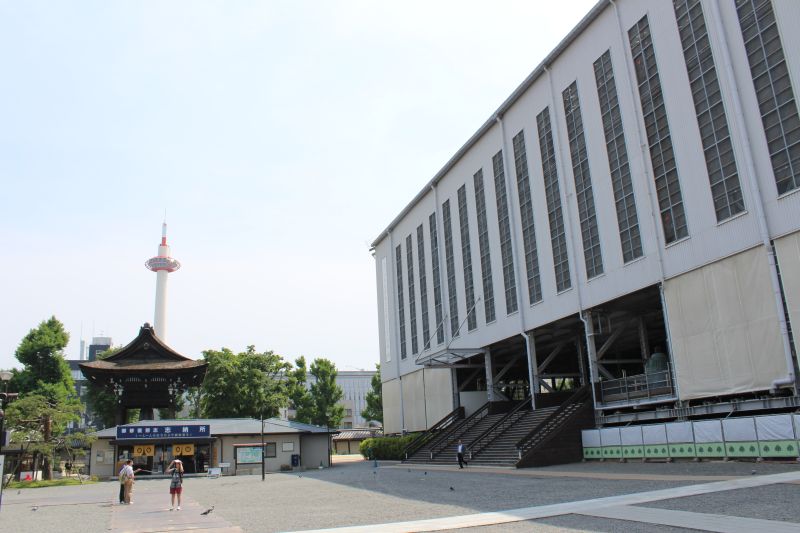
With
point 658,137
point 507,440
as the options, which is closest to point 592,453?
point 507,440

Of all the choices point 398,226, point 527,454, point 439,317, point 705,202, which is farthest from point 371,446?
point 705,202

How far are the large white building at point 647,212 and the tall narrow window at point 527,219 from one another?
125 mm

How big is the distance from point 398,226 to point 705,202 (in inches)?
1567

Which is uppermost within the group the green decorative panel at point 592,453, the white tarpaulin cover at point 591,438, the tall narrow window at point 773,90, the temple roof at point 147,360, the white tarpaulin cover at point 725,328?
the tall narrow window at point 773,90

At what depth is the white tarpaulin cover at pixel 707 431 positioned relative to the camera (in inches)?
1007

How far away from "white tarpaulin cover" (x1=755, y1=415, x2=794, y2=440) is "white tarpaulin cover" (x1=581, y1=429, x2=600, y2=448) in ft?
32.9

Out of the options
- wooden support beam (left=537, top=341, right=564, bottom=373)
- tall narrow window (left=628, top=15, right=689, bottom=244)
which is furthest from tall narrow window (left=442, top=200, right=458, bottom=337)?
tall narrow window (left=628, top=15, right=689, bottom=244)

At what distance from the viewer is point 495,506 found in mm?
16984

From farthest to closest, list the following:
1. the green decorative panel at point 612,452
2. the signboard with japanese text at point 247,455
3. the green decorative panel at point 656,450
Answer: the signboard with japanese text at point 247,455
the green decorative panel at point 612,452
the green decorative panel at point 656,450

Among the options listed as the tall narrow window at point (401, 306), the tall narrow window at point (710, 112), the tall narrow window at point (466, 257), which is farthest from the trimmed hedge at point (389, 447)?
the tall narrow window at point (710, 112)

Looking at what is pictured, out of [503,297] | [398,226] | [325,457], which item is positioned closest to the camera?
[503,297]

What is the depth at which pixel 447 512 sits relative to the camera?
1631 centimetres

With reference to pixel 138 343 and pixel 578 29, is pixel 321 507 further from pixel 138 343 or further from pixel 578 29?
pixel 138 343

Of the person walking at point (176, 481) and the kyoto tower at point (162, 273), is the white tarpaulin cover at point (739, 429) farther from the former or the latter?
the kyoto tower at point (162, 273)
